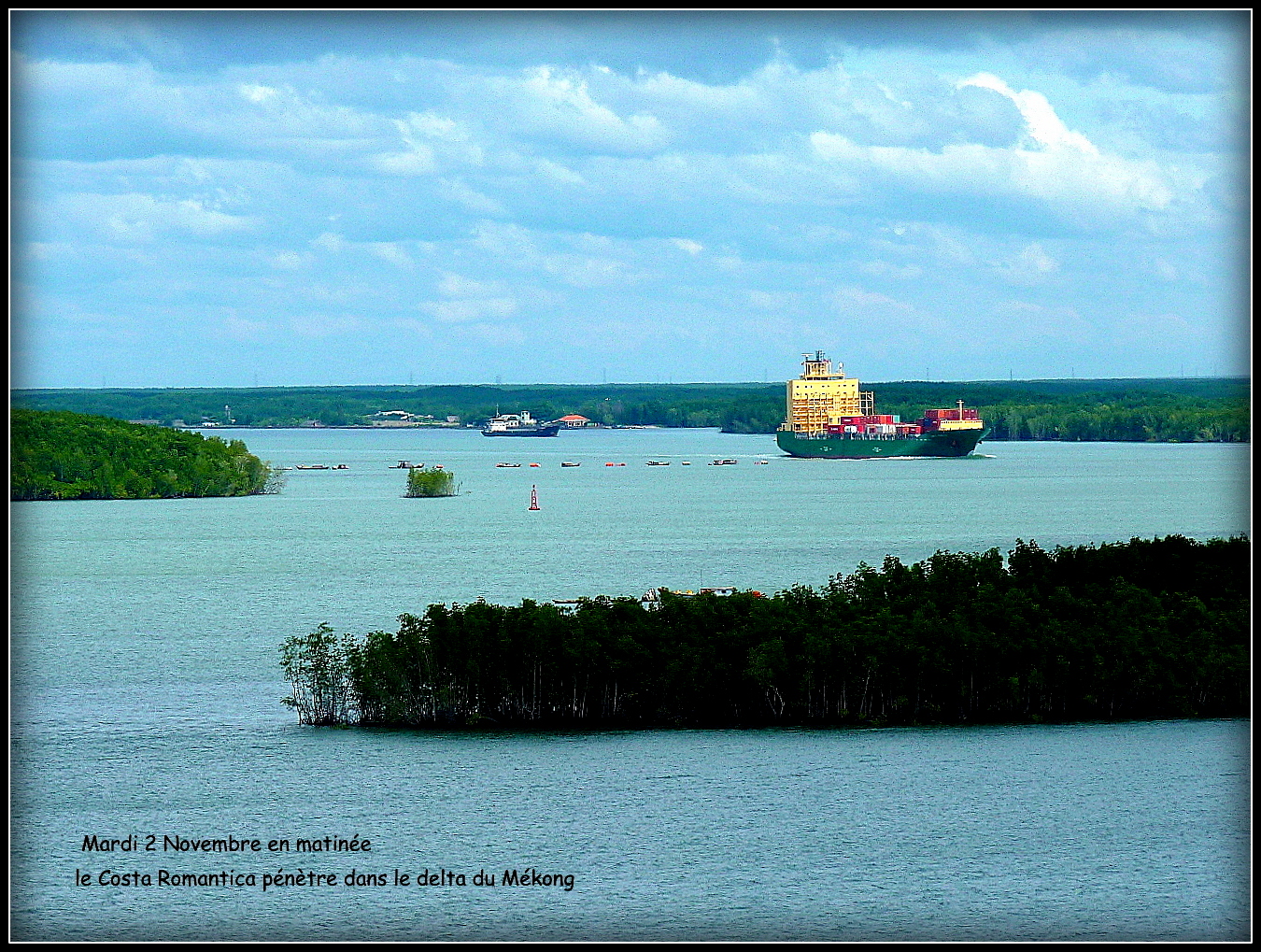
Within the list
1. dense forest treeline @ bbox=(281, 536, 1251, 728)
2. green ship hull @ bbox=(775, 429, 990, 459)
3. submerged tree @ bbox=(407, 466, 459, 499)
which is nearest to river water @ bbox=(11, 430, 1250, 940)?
dense forest treeline @ bbox=(281, 536, 1251, 728)

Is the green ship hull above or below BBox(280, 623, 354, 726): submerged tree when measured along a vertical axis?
above

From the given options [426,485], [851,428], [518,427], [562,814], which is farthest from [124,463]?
[518,427]

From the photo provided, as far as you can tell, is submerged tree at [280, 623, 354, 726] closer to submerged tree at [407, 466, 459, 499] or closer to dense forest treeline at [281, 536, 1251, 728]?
dense forest treeline at [281, 536, 1251, 728]

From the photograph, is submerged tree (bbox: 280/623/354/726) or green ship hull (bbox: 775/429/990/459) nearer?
submerged tree (bbox: 280/623/354/726)

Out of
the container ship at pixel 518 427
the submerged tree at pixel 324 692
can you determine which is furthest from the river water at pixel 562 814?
Answer: the container ship at pixel 518 427

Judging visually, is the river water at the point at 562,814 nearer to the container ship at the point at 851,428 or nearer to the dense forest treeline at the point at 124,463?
the dense forest treeline at the point at 124,463

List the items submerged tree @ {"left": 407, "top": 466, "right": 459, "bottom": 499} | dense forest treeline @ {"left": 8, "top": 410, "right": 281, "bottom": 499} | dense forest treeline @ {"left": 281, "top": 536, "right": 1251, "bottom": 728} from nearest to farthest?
dense forest treeline @ {"left": 281, "top": 536, "right": 1251, "bottom": 728}
dense forest treeline @ {"left": 8, "top": 410, "right": 281, "bottom": 499}
submerged tree @ {"left": 407, "top": 466, "right": 459, "bottom": 499}

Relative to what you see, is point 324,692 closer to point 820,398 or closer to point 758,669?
point 758,669
